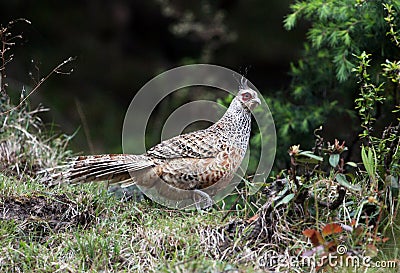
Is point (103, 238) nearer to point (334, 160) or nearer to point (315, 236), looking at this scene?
point (315, 236)

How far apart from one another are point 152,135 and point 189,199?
467 cm

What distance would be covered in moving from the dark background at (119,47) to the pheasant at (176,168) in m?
4.72

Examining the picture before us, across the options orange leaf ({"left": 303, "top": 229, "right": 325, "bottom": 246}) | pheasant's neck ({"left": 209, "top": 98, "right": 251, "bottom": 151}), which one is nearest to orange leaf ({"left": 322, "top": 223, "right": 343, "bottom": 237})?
orange leaf ({"left": 303, "top": 229, "right": 325, "bottom": 246})

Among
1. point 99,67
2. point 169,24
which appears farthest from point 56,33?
point 169,24

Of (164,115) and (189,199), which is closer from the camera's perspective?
(189,199)

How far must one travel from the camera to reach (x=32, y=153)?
18.3ft

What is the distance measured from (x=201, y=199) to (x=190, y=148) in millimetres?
393

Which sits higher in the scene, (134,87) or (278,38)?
(278,38)

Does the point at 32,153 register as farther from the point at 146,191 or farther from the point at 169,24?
the point at 169,24

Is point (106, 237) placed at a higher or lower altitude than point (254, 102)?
lower

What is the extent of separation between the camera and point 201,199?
4.81 m

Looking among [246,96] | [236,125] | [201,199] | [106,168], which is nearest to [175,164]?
[201,199]

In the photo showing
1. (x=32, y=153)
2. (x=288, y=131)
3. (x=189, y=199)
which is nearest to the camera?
(x=189, y=199)

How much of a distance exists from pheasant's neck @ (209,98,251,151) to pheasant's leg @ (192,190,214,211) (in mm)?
495
